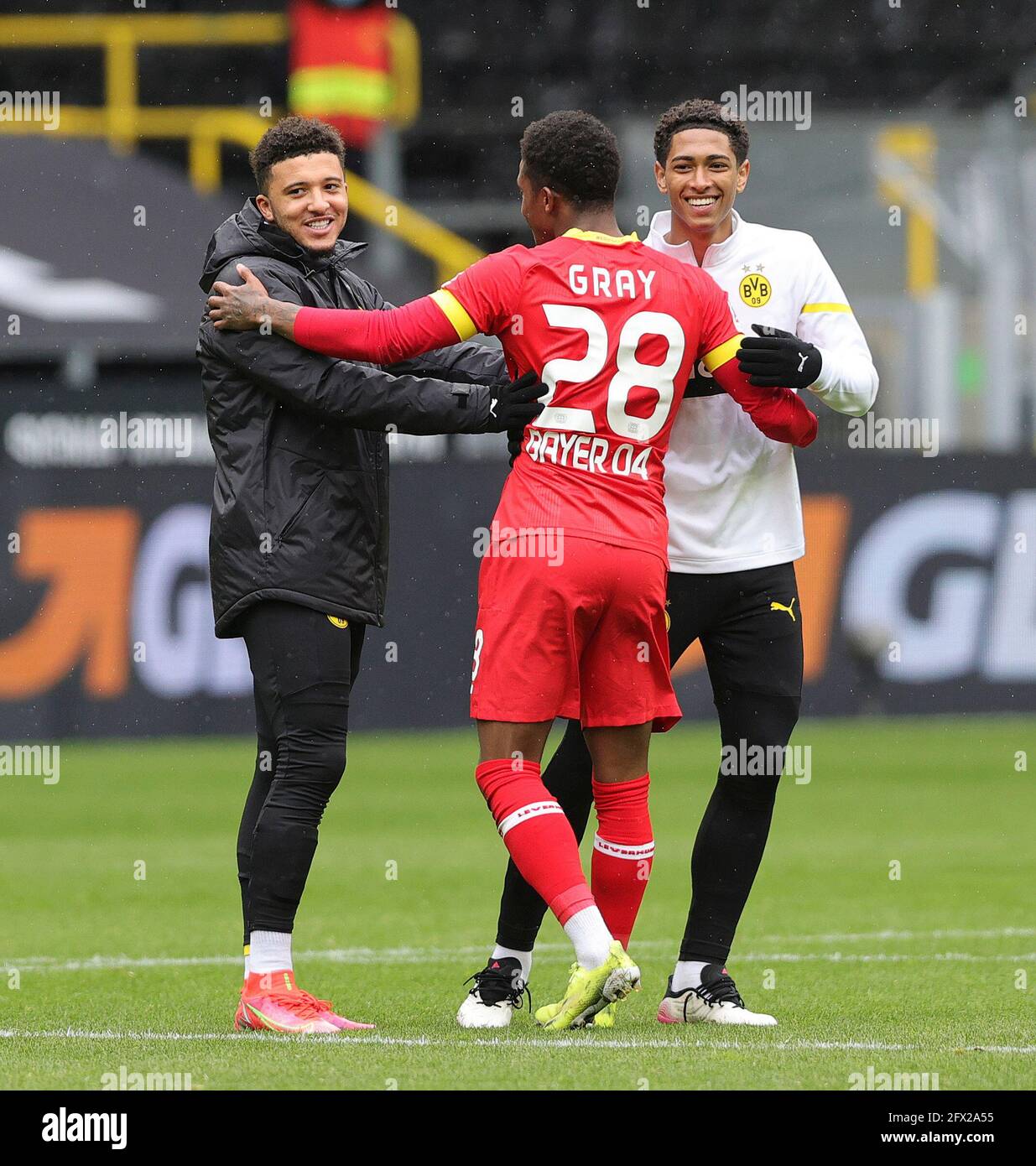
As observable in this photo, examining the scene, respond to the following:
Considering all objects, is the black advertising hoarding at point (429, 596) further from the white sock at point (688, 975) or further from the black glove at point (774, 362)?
the black glove at point (774, 362)

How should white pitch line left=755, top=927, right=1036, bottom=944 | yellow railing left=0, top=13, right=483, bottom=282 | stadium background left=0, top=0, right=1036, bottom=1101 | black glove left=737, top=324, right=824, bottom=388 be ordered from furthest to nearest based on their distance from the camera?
yellow railing left=0, top=13, right=483, bottom=282
white pitch line left=755, top=927, right=1036, bottom=944
stadium background left=0, top=0, right=1036, bottom=1101
black glove left=737, top=324, right=824, bottom=388

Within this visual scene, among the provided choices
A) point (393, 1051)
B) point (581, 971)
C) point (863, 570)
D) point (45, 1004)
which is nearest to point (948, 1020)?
point (581, 971)

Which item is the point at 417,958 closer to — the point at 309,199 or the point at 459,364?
the point at 459,364

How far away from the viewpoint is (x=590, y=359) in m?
4.60

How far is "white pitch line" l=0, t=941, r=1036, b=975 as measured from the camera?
6094 millimetres

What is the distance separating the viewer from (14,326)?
16500 millimetres

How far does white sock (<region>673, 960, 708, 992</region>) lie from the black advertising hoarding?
7.87 metres

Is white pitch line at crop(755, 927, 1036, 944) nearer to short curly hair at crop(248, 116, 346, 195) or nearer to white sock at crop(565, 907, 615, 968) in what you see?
white sock at crop(565, 907, 615, 968)

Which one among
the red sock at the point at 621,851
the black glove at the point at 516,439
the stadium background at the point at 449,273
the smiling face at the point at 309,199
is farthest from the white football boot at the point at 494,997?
the stadium background at the point at 449,273

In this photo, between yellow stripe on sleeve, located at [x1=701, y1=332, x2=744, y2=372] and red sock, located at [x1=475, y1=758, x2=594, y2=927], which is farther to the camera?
yellow stripe on sleeve, located at [x1=701, y1=332, x2=744, y2=372]

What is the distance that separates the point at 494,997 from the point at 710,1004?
533mm

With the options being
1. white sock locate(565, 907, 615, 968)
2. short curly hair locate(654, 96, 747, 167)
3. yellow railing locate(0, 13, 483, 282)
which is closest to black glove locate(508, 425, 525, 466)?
short curly hair locate(654, 96, 747, 167)

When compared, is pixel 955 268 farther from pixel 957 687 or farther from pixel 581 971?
pixel 581 971

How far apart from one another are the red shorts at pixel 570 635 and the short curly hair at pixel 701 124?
3.73 feet
